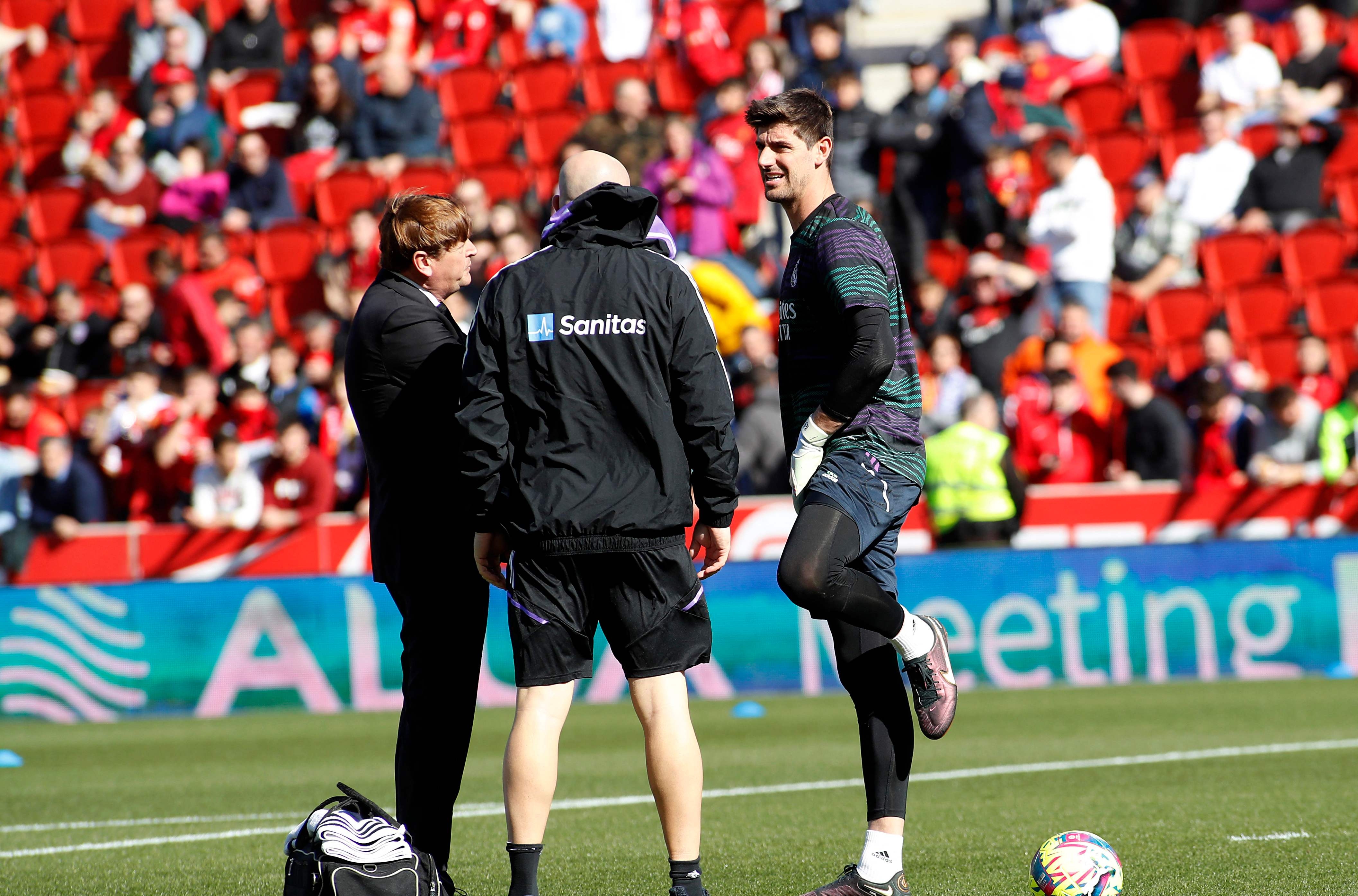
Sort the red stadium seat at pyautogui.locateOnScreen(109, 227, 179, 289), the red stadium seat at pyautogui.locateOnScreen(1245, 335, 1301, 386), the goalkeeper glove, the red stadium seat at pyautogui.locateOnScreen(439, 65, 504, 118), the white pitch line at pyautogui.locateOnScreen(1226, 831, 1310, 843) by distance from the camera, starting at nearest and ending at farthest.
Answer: the goalkeeper glove → the white pitch line at pyautogui.locateOnScreen(1226, 831, 1310, 843) → the red stadium seat at pyautogui.locateOnScreen(1245, 335, 1301, 386) → the red stadium seat at pyautogui.locateOnScreen(109, 227, 179, 289) → the red stadium seat at pyautogui.locateOnScreen(439, 65, 504, 118)

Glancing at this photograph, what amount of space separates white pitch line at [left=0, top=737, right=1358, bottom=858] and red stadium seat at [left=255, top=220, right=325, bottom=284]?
1000 centimetres

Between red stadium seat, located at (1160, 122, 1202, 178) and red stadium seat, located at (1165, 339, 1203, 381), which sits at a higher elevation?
red stadium seat, located at (1160, 122, 1202, 178)

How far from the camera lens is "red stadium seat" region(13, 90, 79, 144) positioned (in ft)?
65.5

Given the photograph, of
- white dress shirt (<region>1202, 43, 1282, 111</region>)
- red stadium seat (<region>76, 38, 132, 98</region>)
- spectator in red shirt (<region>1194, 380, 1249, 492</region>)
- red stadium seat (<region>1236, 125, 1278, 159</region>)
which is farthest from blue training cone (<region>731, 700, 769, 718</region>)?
red stadium seat (<region>76, 38, 132, 98</region>)

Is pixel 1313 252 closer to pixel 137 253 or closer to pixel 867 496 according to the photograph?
pixel 137 253

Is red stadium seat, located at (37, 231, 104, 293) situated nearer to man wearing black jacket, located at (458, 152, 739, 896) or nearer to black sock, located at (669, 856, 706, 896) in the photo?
man wearing black jacket, located at (458, 152, 739, 896)

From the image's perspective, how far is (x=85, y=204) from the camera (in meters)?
18.8

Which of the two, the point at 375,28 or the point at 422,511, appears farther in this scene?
the point at 375,28

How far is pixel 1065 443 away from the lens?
13.4 m

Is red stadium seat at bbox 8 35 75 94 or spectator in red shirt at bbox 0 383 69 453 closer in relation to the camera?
spectator in red shirt at bbox 0 383 69 453

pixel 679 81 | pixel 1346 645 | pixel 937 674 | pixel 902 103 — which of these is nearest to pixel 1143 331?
pixel 902 103

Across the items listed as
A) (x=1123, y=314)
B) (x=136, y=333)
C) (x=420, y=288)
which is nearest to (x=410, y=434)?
(x=420, y=288)

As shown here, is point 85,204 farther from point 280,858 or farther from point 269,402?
point 280,858

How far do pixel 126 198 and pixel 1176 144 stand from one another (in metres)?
10.7
